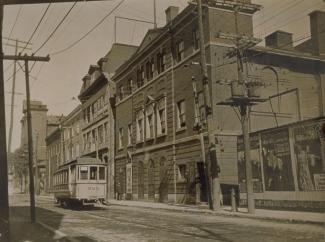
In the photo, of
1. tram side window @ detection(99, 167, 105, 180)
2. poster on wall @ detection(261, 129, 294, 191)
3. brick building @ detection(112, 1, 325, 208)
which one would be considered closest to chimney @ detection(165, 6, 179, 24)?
brick building @ detection(112, 1, 325, 208)

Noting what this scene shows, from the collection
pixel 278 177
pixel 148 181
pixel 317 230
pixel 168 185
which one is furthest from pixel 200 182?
pixel 317 230

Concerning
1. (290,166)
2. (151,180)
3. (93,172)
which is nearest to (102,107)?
(151,180)

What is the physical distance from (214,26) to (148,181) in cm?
1359

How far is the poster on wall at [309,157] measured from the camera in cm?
1784

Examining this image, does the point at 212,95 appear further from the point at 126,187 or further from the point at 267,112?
the point at 126,187

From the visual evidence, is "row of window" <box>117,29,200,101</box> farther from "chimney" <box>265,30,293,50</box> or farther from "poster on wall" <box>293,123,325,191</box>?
"poster on wall" <box>293,123,325,191</box>

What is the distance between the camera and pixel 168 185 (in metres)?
29.5

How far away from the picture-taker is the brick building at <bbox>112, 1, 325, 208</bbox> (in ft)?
82.4

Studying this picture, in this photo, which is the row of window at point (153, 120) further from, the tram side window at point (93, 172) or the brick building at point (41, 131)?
the brick building at point (41, 131)

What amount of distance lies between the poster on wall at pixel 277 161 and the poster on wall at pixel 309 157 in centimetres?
64

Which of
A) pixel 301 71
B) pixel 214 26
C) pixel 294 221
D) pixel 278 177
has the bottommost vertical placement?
pixel 294 221

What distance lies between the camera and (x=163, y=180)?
3053 cm

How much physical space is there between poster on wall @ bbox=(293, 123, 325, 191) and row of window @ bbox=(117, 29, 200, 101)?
9.99m

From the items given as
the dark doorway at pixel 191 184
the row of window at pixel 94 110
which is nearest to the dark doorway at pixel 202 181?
the dark doorway at pixel 191 184
